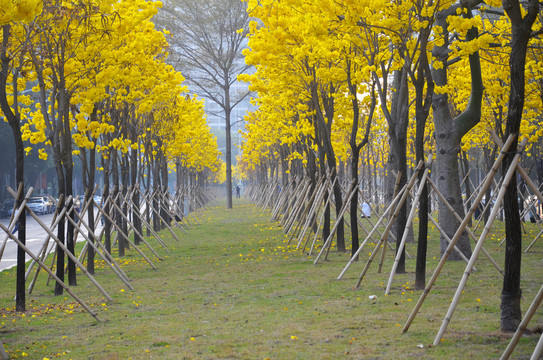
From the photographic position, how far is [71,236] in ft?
40.2

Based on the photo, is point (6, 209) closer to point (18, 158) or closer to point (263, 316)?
point (18, 158)

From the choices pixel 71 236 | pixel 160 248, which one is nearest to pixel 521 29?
pixel 71 236

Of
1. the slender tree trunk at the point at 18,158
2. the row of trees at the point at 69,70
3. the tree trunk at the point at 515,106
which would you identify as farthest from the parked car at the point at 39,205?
the tree trunk at the point at 515,106

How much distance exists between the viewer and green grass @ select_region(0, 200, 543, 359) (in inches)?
271

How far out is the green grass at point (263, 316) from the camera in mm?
6895

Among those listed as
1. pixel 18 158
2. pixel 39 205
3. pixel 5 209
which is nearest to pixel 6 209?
pixel 5 209

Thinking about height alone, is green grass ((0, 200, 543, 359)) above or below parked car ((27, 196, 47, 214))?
below

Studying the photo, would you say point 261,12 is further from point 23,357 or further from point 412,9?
point 23,357

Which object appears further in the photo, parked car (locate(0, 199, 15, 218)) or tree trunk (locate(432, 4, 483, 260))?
parked car (locate(0, 199, 15, 218))

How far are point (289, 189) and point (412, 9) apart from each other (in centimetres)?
1768

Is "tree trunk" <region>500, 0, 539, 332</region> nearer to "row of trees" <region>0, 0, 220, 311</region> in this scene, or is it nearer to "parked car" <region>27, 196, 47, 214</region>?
"row of trees" <region>0, 0, 220, 311</region>

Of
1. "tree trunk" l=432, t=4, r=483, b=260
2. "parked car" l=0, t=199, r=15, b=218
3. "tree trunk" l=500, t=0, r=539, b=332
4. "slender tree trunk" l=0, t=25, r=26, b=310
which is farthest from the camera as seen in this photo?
"parked car" l=0, t=199, r=15, b=218

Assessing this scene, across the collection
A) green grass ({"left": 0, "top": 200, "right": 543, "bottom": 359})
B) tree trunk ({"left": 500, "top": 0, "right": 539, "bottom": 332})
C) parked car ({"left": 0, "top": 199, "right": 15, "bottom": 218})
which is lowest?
green grass ({"left": 0, "top": 200, "right": 543, "bottom": 359})


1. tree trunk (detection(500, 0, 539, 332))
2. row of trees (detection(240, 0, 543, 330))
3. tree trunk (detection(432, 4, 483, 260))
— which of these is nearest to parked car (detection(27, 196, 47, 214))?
row of trees (detection(240, 0, 543, 330))
